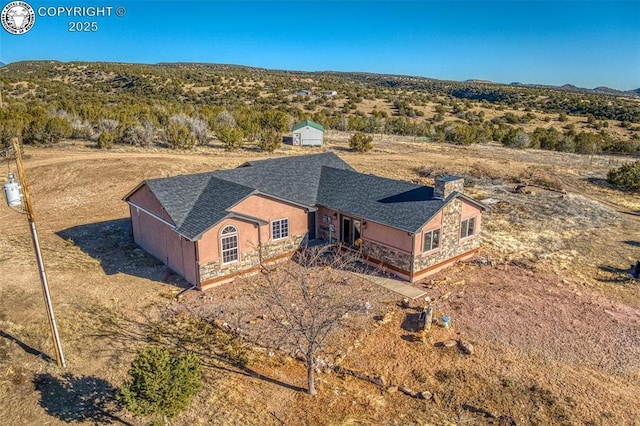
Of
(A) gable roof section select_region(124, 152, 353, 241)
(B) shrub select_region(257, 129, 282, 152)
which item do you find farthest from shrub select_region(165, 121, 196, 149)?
(A) gable roof section select_region(124, 152, 353, 241)

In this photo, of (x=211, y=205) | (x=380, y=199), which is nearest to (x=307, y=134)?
(x=380, y=199)

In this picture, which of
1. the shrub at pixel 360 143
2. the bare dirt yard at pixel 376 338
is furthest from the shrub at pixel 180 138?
the bare dirt yard at pixel 376 338

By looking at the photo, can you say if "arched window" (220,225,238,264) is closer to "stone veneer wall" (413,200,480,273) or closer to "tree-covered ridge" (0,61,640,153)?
"stone veneer wall" (413,200,480,273)

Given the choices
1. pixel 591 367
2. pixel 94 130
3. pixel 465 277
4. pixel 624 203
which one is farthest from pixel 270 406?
pixel 94 130

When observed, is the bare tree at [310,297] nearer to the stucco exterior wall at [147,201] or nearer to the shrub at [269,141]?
the stucco exterior wall at [147,201]

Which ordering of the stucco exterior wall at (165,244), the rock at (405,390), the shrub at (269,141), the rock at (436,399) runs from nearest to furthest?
the rock at (436,399) < the rock at (405,390) < the stucco exterior wall at (165,244) < the shrub at (269,141)

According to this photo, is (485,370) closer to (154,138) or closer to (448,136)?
(154,138)

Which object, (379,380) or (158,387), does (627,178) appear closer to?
(379,380)
